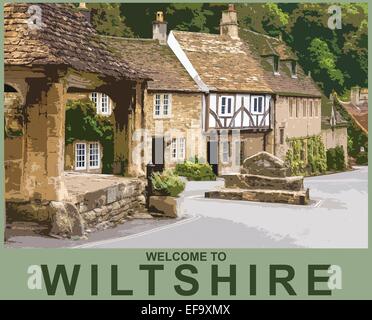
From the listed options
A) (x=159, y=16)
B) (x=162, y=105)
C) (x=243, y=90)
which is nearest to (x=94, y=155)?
(x=162, y=105)

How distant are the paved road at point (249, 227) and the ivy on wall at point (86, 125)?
261 inches

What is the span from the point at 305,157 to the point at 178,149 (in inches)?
309

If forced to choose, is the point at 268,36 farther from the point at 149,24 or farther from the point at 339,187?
the point at 339,187

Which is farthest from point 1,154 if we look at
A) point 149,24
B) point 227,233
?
point 149,24

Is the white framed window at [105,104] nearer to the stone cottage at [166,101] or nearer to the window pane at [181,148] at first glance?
the stone cottage at [166,101]

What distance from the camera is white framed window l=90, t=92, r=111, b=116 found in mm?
28188

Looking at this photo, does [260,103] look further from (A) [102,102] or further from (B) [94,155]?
(B) [94,155]

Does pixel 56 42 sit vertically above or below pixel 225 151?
above

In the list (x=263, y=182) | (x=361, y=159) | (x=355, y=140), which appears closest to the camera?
(x=263, y=182)

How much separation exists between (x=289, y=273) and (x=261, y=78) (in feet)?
81.7

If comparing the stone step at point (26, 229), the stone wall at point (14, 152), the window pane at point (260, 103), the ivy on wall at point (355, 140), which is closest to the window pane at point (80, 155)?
the window pane at point (260, 103)

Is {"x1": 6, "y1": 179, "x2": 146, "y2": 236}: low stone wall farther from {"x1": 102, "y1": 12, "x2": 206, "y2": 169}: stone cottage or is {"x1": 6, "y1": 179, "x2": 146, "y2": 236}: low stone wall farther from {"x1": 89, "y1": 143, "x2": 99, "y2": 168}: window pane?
{"x1": 102, "y1": 12, "x2": 206, "y2": 169}: stone cottage

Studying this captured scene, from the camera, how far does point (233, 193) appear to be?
73.9 ft

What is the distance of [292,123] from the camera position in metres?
36.6
